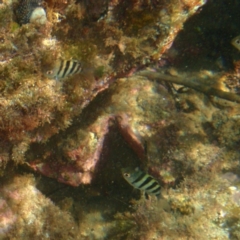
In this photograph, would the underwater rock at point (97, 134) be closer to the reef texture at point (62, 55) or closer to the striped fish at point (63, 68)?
the reef texture at point (62, 55)

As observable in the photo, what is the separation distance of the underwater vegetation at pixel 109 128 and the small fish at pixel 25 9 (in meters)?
0.01

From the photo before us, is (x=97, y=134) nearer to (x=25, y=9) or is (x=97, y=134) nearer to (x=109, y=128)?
(x=109, y=128)

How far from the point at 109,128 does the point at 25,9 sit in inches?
84.1

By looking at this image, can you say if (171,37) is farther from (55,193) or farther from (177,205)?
(55,193)

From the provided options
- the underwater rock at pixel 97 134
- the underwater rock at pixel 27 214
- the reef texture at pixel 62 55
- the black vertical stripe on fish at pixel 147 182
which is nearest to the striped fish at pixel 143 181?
the black vertical stripe on fish at pixel 147 182

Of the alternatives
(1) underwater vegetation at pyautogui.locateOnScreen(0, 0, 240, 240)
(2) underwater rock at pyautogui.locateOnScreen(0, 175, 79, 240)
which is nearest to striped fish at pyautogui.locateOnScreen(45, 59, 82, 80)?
(1) underwater vegetation at pyautogui.locateOnScreen(0, 0, 240, 240)

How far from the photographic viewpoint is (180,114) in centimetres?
466

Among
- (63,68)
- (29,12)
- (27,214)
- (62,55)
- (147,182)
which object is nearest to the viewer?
(63,68)

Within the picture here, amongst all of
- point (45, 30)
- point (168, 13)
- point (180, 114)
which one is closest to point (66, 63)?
point (45, 30)

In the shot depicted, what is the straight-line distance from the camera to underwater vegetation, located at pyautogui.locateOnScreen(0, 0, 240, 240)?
3.22 m

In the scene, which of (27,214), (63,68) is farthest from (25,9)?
(27,214)

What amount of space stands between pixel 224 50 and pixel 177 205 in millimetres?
3690

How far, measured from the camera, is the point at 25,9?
129 inches

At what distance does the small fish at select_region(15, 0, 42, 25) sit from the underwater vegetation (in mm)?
13
